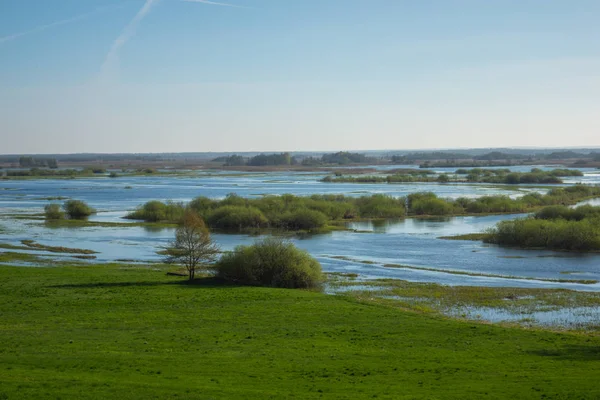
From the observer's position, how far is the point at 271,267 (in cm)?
4534

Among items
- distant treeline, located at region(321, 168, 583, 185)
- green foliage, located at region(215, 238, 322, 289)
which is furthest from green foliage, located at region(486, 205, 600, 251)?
distant treeline, located at region(321, 168, 583, 185)

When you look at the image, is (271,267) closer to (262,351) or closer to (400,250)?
(262,351)

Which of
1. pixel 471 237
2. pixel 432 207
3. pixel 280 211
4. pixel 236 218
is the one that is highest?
pixel 280 211

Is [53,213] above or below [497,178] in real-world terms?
below

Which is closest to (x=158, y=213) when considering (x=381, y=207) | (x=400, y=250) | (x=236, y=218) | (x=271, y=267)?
(x=236, y=218)

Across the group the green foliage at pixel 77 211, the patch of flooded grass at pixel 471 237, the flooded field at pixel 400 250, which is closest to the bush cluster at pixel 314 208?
the flooded field at pixel 400 250

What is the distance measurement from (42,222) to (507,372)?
78.1m

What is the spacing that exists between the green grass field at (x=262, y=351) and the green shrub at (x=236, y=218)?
48136 mm

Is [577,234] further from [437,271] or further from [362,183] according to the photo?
[362,183]

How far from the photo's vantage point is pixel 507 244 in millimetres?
70125

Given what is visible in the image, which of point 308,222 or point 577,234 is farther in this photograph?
point 308,222

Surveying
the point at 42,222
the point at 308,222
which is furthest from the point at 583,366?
the point at 42,222

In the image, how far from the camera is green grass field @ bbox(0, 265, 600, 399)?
2053 cm

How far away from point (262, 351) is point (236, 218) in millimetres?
62609
